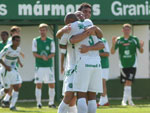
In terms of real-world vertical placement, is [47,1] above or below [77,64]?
above

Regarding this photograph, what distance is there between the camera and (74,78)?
10062mm

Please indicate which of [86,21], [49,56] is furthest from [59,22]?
[86,21]

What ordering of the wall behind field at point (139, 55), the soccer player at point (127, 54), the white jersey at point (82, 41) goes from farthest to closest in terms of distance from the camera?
the wall behind field at point (139, 55) → the soccer player at point (127, 54) → the white jersey at point (82, 41)

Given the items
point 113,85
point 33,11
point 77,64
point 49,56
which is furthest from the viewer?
point 113,85

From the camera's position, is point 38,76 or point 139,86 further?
point 139,86

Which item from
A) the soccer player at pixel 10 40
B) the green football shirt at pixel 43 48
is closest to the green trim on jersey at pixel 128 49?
the green football shirt at pixel 43 48

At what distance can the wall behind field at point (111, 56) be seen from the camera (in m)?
20.7

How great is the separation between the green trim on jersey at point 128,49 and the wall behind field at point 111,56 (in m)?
3.48

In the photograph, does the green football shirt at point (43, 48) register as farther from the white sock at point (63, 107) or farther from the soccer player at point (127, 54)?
the white sock at point (63, 107)

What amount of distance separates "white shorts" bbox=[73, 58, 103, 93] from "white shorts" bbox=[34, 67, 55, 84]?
6.75 meters

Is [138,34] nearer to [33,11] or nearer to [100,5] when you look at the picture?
[100,5]

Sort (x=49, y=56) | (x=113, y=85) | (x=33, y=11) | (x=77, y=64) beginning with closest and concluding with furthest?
(x=77, y=64) → (x=49, y=56) → (x=33, y=11) → (x=113, y=85)

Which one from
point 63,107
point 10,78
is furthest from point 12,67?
point 63,107

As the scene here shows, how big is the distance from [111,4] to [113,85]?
3.17 metres
